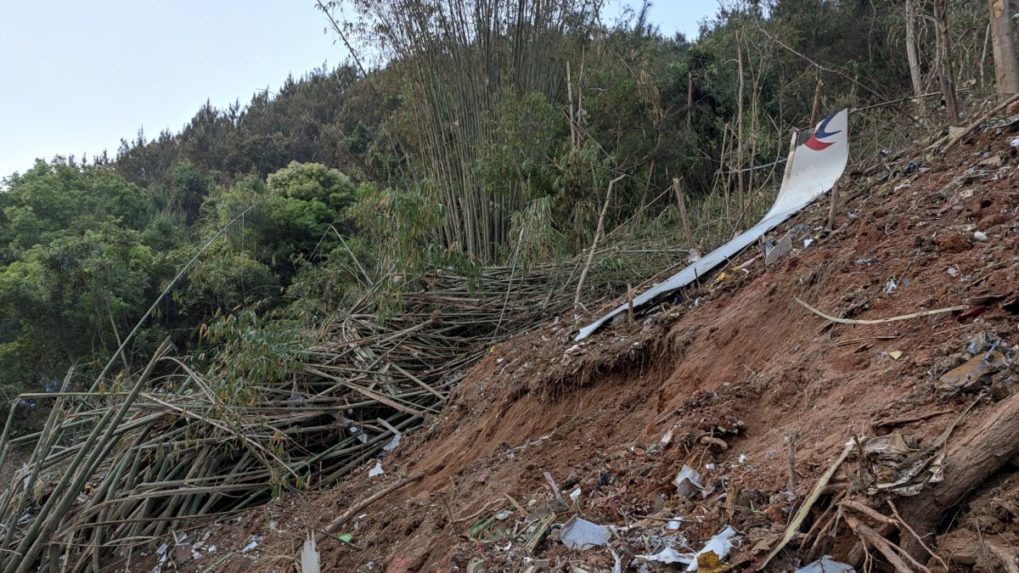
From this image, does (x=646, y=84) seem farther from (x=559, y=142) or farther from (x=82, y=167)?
(x=82, y=167)

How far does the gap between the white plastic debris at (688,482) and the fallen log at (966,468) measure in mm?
523

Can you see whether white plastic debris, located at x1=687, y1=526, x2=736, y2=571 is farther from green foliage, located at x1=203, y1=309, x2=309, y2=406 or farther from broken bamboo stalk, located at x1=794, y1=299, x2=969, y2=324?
green foliage, located at x1=203, y1=309, x2=309, y2=406

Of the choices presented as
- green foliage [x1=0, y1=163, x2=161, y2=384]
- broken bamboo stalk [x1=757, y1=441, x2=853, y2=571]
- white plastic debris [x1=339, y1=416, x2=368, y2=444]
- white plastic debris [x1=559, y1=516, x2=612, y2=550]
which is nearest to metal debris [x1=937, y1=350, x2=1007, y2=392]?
broken bamboo stalk [x1=757, y1=441, x2=853, y2=571]

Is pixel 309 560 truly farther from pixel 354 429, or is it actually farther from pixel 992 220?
pixel 992 220

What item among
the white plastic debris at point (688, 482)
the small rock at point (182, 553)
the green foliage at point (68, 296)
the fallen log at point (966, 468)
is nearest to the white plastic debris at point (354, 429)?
the small rock at point (182, 553)

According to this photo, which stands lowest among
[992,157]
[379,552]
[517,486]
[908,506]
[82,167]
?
[379,552]

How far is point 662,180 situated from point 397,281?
13.3 feet

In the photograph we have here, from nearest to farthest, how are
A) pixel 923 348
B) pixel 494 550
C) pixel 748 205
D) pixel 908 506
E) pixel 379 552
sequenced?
1. pixel 908 506
2. pixel 923 348
3. pixel 494 550
4. pixel 379 552
5. pixel 748 205

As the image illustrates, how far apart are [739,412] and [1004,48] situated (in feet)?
8.02

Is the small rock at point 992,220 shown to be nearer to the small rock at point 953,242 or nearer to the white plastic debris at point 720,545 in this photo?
the small rock at point 953,242

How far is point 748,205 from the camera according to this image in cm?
448

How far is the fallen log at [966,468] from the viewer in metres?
1.36

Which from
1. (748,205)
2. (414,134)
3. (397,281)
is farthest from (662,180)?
(397,281)

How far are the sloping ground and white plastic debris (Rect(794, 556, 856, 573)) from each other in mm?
31
